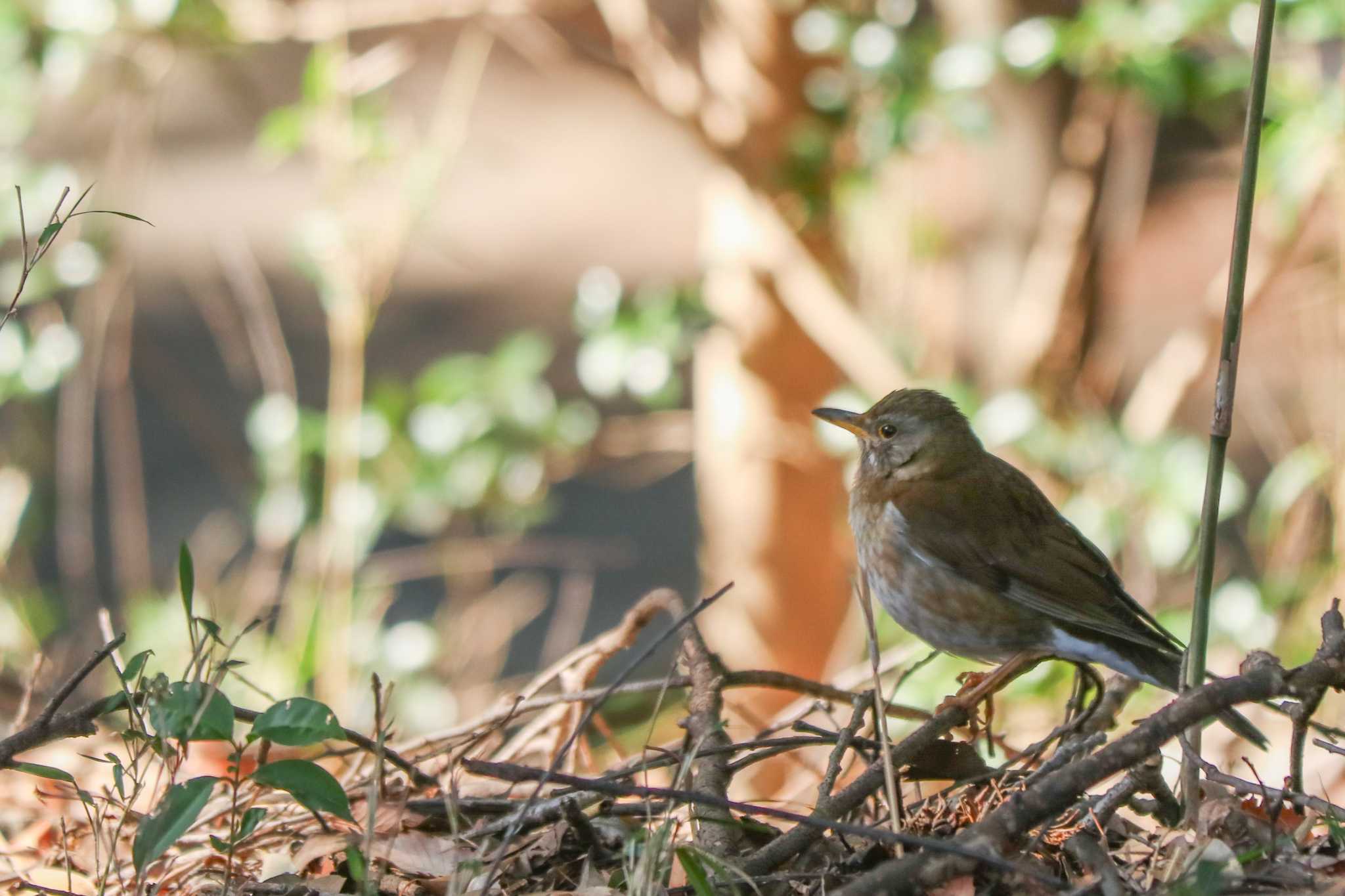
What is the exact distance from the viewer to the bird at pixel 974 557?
303 cm

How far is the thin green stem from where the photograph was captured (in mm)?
1760

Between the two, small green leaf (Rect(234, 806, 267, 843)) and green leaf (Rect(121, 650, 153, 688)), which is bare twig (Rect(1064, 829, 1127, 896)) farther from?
green leaf (Rect(121, 650, 153, 688))

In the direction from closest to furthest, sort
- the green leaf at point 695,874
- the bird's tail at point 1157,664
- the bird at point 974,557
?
the green leaf at point 695,874, the bird's tail at point 1157,664, the bird at point 974,557

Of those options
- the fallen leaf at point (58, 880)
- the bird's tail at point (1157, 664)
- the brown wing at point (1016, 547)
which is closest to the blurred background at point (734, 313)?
the brown wing at point (1016, 547)

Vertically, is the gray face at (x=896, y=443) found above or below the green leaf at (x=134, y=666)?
above

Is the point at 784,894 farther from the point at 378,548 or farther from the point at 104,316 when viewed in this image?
the point at 378,548

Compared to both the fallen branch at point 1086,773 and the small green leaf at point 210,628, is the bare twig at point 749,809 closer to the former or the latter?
the fallen branch at point 1086,773

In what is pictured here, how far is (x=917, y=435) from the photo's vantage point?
349 centimetres

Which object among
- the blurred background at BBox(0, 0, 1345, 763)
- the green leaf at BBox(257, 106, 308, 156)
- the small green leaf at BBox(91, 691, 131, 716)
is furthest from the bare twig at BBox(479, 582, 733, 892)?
the green leaf at BBox(257, 106, 308, 156)

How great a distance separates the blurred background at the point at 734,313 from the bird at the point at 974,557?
0.90 m

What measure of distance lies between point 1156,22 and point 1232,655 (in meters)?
2.11

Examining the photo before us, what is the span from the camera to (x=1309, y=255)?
536cm

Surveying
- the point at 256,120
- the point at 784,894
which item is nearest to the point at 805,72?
the point at 256,120

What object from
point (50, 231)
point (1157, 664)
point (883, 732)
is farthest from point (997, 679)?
point (50, 231)
